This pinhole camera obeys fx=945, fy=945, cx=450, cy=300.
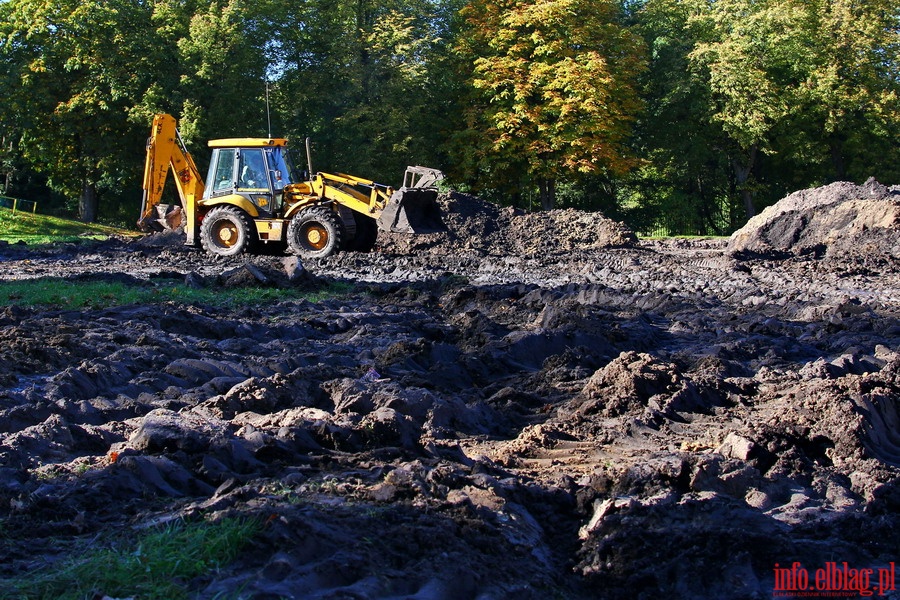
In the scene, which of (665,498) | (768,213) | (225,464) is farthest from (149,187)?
(665,498)

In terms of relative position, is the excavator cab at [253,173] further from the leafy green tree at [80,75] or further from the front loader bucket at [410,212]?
the leafy green tree at [80,75]

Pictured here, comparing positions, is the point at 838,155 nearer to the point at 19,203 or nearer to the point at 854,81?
the point at 854,81

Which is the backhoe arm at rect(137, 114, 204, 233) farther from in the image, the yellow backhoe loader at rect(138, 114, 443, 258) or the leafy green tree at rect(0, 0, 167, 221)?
the leafy green tree at rect(0, 0, 167, 221)

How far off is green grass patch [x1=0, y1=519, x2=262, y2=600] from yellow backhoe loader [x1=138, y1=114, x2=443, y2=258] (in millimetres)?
15653

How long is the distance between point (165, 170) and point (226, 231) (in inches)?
111

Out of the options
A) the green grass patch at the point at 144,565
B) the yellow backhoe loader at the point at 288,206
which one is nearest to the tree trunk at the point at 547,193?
the yellow backhoe loader at the point at 288,206

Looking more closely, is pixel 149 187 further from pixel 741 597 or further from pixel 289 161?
pixel 741 597

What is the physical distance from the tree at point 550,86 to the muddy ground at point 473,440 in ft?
62.1

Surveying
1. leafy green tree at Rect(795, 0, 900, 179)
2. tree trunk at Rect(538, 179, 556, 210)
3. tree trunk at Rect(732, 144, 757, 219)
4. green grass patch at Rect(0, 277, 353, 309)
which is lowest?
green grass patch at Rect(0, 277, 353, 309)

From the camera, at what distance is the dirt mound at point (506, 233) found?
821 inches

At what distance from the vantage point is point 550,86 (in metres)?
31.9

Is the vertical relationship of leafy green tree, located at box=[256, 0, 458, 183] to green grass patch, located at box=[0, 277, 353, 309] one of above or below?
above

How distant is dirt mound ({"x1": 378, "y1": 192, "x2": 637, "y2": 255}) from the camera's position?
68.4ft

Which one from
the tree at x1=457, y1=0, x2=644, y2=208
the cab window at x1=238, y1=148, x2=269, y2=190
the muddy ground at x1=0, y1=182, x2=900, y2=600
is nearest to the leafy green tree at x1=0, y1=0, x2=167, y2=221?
the tree at x1=457, y1=0, x2=644, y2=208
